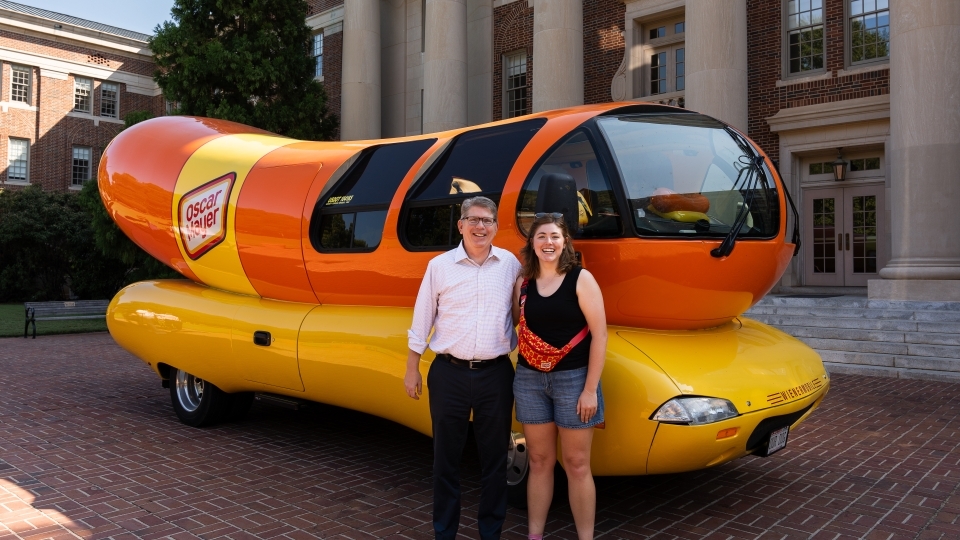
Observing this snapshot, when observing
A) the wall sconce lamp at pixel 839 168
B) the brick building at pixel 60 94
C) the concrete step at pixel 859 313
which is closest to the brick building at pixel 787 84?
the wall sconce lamp at pixel 839 168

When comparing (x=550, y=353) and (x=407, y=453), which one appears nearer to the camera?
(x=550, y=353)

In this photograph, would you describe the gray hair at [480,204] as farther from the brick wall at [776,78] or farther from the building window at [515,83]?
the building window at [515,83]

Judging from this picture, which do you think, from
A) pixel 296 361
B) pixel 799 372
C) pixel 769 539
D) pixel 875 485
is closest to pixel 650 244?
pixel 799 372

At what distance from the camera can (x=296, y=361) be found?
5918 millimetres

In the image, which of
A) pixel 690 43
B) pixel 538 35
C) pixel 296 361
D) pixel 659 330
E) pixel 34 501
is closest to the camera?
pixel 659 330

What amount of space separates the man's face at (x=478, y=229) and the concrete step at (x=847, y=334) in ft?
30.1

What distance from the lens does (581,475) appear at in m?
3.72

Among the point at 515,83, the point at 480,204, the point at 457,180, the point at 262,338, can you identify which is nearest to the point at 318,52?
the point at 515,83

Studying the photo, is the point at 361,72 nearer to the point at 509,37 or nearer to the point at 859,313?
the point at 509,37

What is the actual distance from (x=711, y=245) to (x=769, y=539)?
172 centimetres

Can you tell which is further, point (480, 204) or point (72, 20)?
point (72, 20)

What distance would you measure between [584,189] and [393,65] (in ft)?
65.8

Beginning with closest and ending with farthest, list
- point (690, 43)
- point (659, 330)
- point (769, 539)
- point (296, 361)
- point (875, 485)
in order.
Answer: point (769, 539) < point (659, 330) < point (875, 485) < point (296, 361) < point (690, 43)

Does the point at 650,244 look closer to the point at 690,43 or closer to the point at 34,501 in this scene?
the point at 34,501
